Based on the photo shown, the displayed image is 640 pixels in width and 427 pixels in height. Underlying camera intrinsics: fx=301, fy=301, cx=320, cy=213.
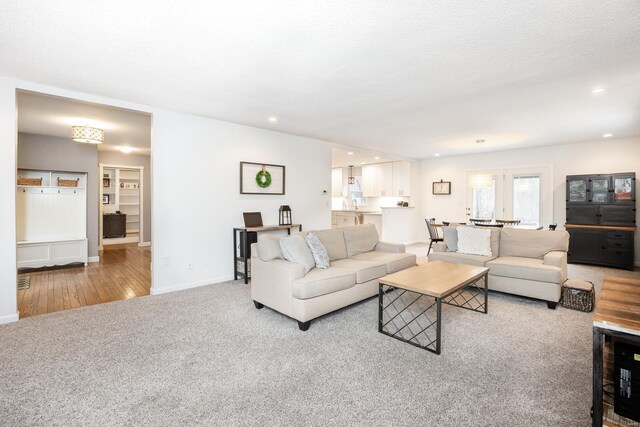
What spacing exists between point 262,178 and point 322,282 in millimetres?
2669

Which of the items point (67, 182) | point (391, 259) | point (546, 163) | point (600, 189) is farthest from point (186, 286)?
point (546, 163)

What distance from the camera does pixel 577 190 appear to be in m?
5.88

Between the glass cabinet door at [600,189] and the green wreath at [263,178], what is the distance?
6.08 metres

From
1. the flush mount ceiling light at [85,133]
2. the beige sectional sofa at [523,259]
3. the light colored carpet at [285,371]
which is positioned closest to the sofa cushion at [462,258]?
the beige sectional sofa at [523,259]

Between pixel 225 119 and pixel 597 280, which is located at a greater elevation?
pixel 225 119

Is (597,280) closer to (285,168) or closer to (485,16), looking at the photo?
(485,16)

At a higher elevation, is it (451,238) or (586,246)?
(451,238)

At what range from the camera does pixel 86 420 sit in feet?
5.61

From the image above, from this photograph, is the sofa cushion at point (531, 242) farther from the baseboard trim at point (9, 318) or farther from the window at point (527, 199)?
the baseboard trim at point (9, 318)

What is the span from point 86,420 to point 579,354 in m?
3.48

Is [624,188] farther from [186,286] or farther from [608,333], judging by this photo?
[186,286]

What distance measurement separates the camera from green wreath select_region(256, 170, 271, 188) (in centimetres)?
506

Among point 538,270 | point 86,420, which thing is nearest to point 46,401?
point 86,420

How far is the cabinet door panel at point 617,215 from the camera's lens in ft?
17.7
